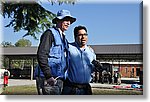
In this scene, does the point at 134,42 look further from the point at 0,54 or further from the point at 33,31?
the point at 0,54

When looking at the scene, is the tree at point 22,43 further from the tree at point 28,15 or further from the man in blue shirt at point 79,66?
the man in blue shirt at point 79,66

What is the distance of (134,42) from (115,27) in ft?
1.19

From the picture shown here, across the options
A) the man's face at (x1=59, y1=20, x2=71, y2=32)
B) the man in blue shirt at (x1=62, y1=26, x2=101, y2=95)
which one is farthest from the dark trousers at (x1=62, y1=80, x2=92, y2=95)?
the man's face at (x1=59, y1=20, x2=71, y2=32)

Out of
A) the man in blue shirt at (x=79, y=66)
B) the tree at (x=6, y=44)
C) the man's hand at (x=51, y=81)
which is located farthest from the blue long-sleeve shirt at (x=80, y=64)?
the tree at (x=6, y=44)

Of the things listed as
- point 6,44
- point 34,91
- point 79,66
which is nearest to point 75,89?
point 79,66

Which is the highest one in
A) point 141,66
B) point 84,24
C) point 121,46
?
point 84,24

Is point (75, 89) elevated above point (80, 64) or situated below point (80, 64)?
below

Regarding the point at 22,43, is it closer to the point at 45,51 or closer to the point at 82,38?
the point at 45,51

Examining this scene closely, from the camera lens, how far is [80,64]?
4.93 m

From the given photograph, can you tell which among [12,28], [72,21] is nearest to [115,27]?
[72,21]

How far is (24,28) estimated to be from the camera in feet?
16.6

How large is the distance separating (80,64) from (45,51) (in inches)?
22.0

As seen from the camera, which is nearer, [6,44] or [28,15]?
[6,44]

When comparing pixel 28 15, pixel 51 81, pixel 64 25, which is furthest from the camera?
pixel 28 15
